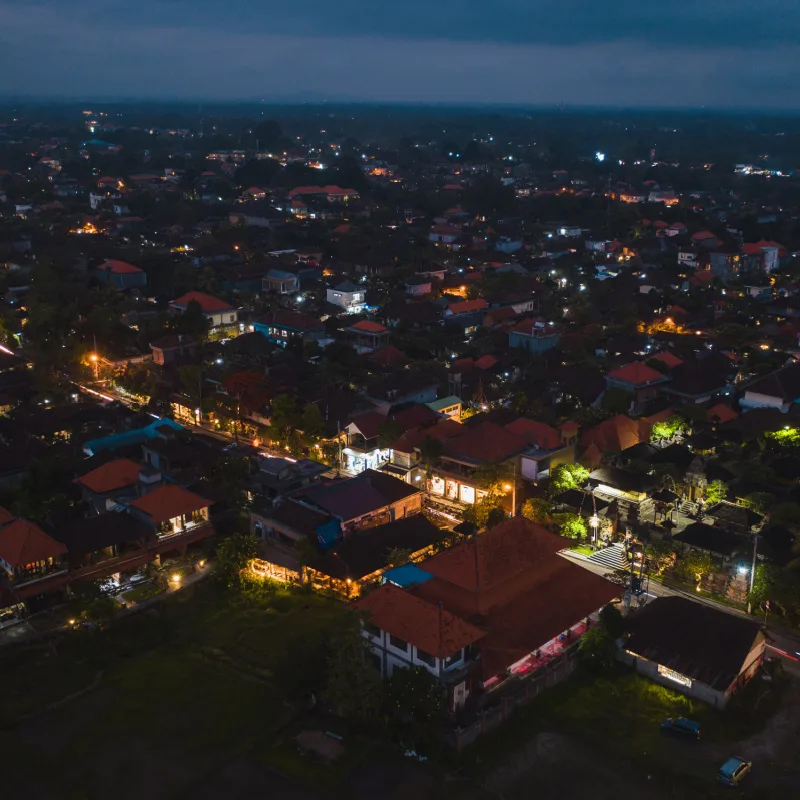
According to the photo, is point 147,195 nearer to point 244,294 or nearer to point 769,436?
point 244,294

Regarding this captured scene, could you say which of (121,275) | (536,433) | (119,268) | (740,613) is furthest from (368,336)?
(740,613)

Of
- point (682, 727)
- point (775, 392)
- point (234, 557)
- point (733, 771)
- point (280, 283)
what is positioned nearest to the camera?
point (733, 771)

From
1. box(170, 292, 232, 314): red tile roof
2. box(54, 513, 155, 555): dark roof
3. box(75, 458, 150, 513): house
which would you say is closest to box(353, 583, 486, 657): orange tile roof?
box(54, 513, 155, 555): dark roof

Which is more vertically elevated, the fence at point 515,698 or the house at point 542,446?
the house at point 542,446

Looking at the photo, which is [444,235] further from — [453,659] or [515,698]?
[515,698]

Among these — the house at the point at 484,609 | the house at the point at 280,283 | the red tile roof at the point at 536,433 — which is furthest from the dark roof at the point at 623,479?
the house at the point at 280,283

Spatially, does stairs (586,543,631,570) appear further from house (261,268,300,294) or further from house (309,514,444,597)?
house (261,268,300,294)

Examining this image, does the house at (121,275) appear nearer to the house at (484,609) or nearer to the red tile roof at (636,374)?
the red tile roof at (636,374)
